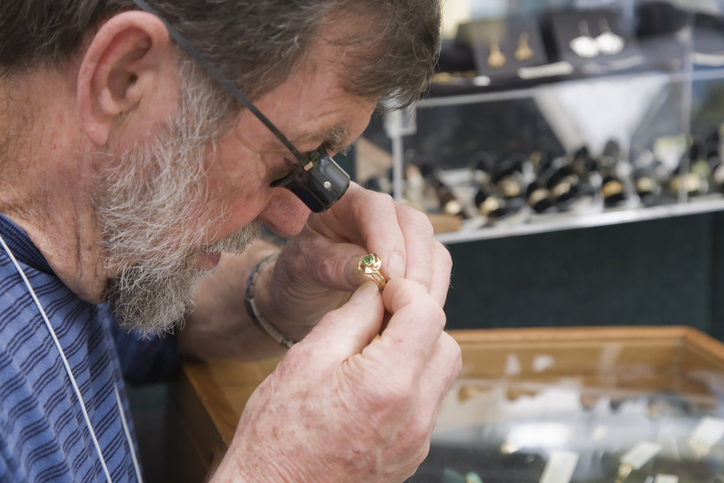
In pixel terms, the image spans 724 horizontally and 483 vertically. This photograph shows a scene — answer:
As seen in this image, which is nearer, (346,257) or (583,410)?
(346,257)

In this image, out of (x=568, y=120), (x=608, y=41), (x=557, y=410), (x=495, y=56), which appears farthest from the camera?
(x=568, y=120)

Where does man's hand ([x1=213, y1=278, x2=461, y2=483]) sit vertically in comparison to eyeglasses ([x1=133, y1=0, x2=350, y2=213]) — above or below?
below

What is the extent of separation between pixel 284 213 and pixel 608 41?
2251 mm

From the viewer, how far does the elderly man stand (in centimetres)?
67

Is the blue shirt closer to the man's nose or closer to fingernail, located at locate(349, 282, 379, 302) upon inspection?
the man's nose

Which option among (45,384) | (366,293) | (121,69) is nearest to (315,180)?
(366,293)

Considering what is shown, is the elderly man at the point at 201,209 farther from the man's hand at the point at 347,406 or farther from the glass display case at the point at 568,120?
the glass display case at the point at 568,120

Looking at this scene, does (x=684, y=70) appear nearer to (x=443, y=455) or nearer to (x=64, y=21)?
(x=443, y=455)

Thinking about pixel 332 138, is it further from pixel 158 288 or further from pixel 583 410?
pixel 583 410

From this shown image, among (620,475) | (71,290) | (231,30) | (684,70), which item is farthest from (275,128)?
(684,70)

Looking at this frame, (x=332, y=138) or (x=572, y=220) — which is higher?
(x=332, y=138)

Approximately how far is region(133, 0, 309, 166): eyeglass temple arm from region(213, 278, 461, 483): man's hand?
23 centimetres

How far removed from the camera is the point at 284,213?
91cm

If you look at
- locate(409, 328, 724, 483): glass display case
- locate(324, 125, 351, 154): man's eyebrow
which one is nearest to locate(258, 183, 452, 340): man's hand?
locate(324, 125, 351, 154): man's eyebrow
